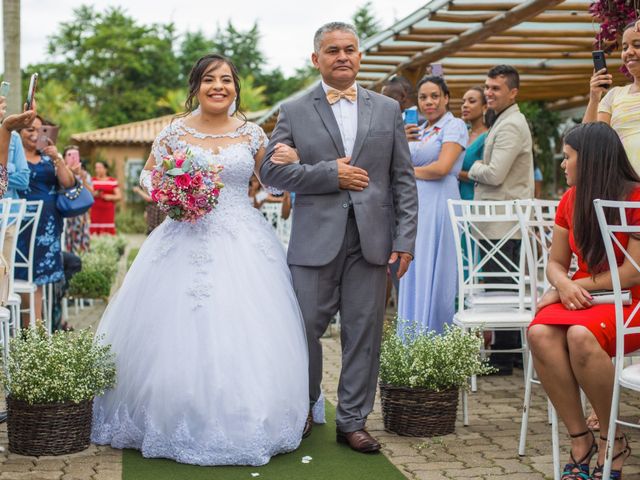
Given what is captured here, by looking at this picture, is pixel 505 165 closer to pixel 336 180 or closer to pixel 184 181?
pixel 336 180

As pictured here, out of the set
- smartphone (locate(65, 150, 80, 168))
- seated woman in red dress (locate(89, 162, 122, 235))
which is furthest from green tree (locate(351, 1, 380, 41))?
smartphone (locate(65, 150, 80, 168))

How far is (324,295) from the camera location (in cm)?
484

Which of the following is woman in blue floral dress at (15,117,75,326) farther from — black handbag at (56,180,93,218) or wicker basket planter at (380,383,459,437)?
wicker basket planter at (380,383,459,437)

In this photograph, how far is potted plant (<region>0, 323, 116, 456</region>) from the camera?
4605mm

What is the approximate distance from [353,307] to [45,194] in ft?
13.3

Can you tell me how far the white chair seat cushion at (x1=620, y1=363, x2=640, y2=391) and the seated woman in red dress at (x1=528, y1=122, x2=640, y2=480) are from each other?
0.63 feet

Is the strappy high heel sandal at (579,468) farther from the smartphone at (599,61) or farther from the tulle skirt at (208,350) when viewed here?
the smartphone at (599,61)

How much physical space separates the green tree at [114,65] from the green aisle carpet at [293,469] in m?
42.7

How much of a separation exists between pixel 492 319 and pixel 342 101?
168 cm

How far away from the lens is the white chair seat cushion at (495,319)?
5.52m

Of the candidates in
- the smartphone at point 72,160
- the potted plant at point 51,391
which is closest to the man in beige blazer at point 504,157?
the potted plant at point 51,391

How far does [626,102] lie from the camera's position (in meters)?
4.91

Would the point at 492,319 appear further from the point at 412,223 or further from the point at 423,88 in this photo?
the point at 423,88

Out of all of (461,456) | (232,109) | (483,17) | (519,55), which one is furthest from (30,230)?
(519,55)
